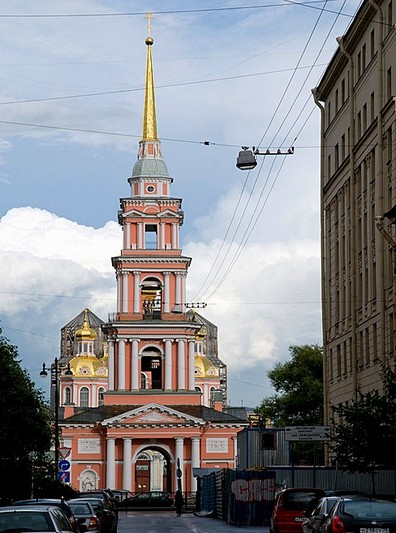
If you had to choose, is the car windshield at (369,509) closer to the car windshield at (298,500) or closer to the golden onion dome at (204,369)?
the car windshield at (298,500)

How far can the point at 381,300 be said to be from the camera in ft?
158

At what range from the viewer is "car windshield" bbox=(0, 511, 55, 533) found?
19375 millimetres

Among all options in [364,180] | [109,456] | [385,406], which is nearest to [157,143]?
[109,456]

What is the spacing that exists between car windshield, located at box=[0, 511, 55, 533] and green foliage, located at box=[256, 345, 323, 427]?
88.1 m

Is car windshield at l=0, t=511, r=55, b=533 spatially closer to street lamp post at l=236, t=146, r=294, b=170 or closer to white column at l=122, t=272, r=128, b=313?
street lamp post at l=236, t=146, r=294, b=170

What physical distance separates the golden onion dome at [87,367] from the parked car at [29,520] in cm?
13592

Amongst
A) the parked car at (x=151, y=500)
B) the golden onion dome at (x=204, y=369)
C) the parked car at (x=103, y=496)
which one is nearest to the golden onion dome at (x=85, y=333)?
the golden onion dome at (x=204, y=369)

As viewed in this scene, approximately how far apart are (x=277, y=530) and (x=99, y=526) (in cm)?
466

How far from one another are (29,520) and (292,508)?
14938mm

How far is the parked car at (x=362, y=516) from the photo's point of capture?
21.4 m

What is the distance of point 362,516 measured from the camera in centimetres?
2177

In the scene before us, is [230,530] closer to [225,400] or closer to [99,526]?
[99,526]

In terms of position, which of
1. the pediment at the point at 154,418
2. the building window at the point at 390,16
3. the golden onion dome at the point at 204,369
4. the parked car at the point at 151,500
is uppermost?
the building window at the point at 390,16

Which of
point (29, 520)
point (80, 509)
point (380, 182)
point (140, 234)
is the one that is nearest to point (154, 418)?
point (140, 234)
